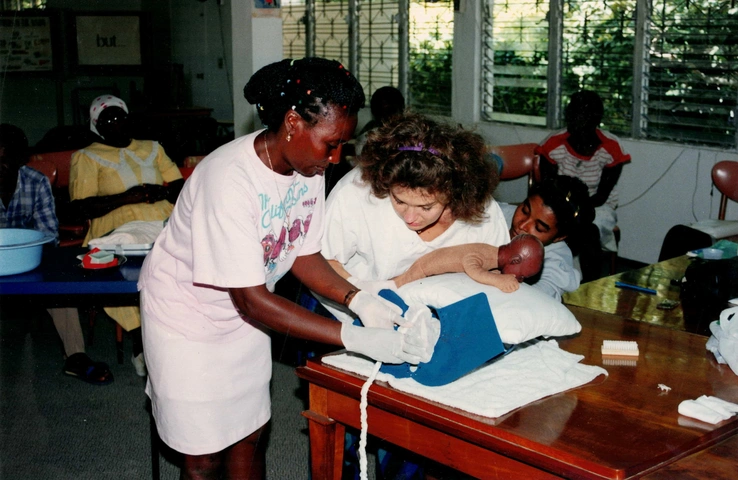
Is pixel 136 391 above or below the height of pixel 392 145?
below

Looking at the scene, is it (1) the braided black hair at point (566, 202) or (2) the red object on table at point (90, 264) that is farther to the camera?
(2) the red object on table at point (90, 264)

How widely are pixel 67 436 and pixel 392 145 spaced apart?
6.83 ft

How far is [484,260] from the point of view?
236 cm

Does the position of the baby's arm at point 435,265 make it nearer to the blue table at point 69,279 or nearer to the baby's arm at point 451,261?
the baby's arm at point 451,261

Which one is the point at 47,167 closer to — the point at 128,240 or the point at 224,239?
the point at 128,240

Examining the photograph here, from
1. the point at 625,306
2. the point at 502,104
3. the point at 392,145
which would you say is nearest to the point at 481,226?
the point at 392,145

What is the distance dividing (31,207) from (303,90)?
2.61m

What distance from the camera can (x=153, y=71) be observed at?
11.3 m

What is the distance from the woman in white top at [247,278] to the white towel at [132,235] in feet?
4.34

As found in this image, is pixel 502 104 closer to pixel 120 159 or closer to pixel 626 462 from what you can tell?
pixel 120 159

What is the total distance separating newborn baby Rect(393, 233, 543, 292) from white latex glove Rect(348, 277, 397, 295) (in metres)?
0.08

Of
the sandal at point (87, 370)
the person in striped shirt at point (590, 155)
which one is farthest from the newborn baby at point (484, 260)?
the person in striped shirt at point (590, 155)

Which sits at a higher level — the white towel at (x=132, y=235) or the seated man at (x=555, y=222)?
the seated man at (x=555, y=222)

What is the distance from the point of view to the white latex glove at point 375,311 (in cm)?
199
